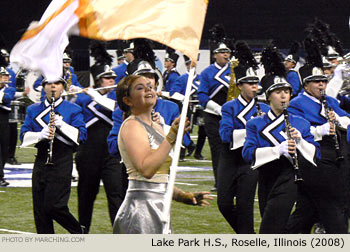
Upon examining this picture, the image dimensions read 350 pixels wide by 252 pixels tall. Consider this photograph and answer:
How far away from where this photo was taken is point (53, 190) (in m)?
8.22

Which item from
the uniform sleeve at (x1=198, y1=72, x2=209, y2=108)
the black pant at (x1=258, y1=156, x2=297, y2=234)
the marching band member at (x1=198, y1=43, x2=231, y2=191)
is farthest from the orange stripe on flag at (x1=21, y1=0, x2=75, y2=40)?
the uniform sleeve at (x1=198, y1=72, x2=209, y2=108)

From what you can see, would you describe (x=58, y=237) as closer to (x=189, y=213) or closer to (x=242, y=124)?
(x=242, y=124)

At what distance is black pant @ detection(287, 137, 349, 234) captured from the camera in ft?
25.7

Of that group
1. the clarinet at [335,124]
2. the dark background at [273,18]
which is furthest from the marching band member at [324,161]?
the dark background at [273,18]

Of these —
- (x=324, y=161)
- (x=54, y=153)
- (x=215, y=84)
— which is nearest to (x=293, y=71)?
(x=215, y=84)

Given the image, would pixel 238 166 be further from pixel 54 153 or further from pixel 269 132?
pixel 54 153

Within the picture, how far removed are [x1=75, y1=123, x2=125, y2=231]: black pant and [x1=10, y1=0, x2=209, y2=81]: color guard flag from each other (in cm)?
350

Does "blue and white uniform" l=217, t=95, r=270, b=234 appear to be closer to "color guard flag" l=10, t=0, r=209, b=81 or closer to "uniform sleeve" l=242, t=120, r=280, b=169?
"uniform sleeve" l=242, t=120, r=280, b=169

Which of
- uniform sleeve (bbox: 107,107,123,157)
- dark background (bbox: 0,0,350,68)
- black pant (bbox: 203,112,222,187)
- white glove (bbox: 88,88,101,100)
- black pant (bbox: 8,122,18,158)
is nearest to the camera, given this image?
uniform sleeve (bbox: 107,107,123,157)

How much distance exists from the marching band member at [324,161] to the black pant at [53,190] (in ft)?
6.51

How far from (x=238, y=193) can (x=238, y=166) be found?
29 centimetres

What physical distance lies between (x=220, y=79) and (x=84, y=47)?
14.1 meters

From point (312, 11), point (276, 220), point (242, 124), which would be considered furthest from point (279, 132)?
point (312, 11)

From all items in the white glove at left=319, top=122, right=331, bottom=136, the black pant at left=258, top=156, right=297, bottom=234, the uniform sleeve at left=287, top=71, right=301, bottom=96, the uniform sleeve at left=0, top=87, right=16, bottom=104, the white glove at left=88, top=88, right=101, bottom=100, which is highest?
the uniform sleeve at left=287, top=71, right=301, bottom=96
